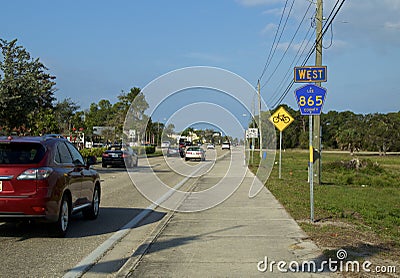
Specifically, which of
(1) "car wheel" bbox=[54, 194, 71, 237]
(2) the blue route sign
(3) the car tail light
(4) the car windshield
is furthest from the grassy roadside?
(4) the car windshield

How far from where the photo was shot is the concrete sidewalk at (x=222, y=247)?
6582 mm

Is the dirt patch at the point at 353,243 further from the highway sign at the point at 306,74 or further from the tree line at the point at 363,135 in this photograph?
the tree line at the point at 363,135

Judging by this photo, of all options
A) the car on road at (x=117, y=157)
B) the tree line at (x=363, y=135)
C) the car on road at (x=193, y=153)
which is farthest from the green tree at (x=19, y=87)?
the tree line at (x=363, y=135)

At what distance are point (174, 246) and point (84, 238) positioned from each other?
1.86 meters

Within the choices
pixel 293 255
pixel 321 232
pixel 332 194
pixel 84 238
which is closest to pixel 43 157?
pixel 84 238

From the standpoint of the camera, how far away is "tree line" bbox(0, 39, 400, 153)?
76.0ft

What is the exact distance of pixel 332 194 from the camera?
1689 cm

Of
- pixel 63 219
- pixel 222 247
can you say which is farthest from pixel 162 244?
pixel 63 219

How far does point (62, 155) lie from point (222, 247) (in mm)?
3556

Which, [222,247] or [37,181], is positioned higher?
[37,181]

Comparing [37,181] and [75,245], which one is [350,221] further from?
[37,181]

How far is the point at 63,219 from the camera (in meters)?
8.91

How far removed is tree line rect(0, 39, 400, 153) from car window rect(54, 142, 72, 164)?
11.6 m

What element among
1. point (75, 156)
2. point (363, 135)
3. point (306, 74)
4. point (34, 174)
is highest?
point (363, 135)
